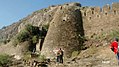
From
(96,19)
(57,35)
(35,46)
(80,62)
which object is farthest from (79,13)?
(80,62)

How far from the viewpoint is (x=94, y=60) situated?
18.4 m

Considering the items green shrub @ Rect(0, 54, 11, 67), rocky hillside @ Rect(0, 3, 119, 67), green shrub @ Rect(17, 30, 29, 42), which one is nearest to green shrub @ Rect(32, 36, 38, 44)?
green shrub @ Rect(17, 30, 29, 42)

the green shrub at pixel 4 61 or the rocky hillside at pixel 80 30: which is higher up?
the rocky hillside at pixel 80 30

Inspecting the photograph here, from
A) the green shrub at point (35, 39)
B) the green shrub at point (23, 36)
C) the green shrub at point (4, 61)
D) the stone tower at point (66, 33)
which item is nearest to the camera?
the green shrub at point (4, 61)

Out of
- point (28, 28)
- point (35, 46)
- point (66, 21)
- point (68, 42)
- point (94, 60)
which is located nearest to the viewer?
point (94, 60)

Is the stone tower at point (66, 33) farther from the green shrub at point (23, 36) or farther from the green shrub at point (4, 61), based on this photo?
the green shrub at point (23, 36)

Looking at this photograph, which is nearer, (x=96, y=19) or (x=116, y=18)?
(x=116, y=18)

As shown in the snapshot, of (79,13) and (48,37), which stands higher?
(79,13)

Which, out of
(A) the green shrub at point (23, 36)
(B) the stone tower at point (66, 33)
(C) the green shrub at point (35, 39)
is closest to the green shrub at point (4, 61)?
(B) the stone tower at point (66, 33)

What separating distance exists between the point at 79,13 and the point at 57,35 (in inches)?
146

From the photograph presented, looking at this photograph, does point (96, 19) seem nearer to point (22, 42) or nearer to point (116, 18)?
point (116, 18)

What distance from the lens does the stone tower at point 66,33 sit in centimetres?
2545

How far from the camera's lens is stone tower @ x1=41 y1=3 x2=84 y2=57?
25453mm

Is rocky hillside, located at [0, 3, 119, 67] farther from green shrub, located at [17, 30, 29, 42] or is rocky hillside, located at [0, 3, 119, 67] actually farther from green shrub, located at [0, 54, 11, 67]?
green shrub, located at [17, 30, 29, 42]
